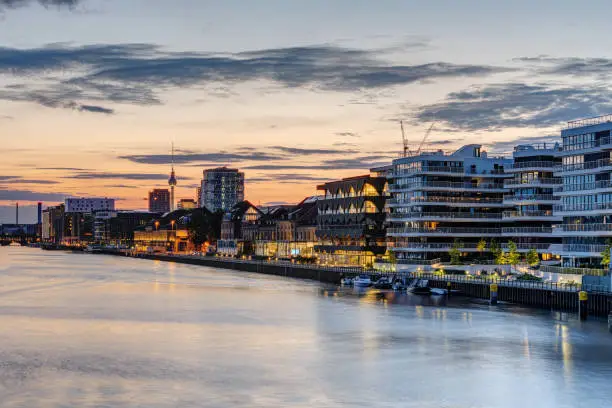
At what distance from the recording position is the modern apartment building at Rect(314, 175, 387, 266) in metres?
164

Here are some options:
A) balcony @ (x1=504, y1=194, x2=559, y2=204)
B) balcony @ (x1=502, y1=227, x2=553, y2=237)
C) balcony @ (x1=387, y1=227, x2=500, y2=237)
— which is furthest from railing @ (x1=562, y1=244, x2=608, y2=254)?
balcony @ (x1=387, y1=227, x2=500, y2=237)

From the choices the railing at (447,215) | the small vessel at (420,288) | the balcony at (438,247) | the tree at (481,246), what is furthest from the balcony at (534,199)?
the small vessel at (420,288)

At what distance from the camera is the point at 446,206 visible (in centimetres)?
Result: 14675

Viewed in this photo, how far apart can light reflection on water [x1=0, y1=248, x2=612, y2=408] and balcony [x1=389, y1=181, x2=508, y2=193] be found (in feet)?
121

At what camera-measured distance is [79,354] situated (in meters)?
67.2

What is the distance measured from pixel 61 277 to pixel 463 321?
353 feet

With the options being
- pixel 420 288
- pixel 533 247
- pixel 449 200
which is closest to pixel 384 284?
pixel 420 288

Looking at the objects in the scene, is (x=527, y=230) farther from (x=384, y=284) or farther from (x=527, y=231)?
(x=384, y=284)

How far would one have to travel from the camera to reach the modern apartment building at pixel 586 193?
104m

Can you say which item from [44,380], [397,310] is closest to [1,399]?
[44,380]

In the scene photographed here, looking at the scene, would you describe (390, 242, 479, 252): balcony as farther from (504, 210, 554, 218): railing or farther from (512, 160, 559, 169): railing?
(512, 160, 559, 169): railing

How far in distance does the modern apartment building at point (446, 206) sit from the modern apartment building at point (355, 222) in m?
11.5

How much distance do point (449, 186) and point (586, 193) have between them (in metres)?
40.8

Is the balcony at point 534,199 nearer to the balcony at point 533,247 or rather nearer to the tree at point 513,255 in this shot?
the balcony at point 533,247
